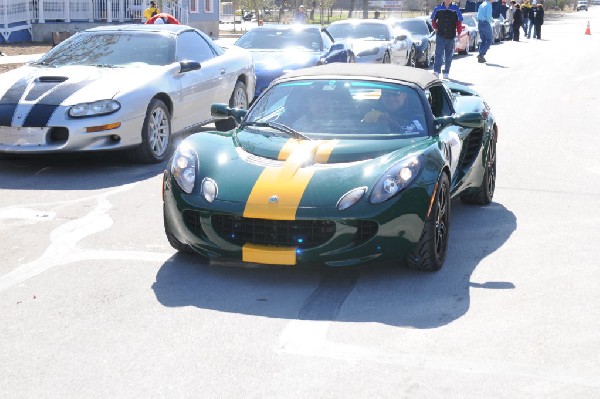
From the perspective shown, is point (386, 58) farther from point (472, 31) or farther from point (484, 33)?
point (472, 31)

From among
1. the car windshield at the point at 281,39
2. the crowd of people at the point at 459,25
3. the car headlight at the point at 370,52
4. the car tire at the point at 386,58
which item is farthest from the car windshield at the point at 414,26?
the car windshield at the point at 281,39

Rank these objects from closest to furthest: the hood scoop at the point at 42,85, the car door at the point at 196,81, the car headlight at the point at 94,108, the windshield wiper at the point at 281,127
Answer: the windshield wiper at the point at 281,127
the car headlight at the point at 94,108
the hood scoop at the point at 42,85
the car door at the point at 196,81

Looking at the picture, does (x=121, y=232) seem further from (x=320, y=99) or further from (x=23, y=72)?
(x=23, y=72)

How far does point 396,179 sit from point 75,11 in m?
31.8

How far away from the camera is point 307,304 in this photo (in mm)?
5285

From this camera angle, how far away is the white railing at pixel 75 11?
103 ft

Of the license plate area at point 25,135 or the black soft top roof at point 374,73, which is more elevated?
the black soft top roof at point 374,73

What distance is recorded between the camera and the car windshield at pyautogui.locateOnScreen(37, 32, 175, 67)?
34.0ft

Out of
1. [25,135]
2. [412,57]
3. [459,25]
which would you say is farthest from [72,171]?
[412,57]

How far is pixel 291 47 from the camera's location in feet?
51.1

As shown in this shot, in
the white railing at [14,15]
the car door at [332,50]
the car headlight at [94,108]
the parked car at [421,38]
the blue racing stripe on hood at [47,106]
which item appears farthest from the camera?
the white railing at [14,15]

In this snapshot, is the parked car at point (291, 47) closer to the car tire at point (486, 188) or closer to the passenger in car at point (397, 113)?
the car tire at point (486, 188)

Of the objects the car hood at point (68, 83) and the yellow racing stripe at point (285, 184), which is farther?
the car hood at point (68, 83)

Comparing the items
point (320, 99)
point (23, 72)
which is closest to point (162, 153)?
point (23, 72)
